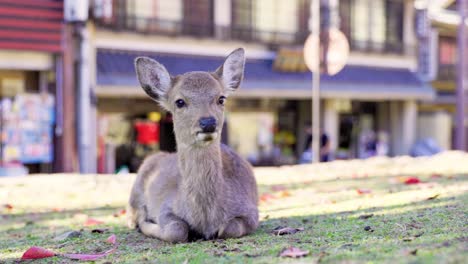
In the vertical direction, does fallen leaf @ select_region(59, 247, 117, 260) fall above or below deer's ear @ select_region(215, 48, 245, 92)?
below

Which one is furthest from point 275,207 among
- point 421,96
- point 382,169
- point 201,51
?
point 421,96

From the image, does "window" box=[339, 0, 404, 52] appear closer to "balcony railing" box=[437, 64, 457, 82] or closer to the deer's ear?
"balcony railing" box=[437, 64, 457, 82]

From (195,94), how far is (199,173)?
701mm

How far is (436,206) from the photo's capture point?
21.7 ft

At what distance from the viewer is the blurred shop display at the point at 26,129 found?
55.4 feet

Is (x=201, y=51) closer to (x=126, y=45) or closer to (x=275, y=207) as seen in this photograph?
(x=126, y=45)

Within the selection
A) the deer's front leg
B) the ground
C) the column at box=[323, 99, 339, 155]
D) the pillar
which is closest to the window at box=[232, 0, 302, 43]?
the pillar

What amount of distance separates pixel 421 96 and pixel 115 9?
1349 cm

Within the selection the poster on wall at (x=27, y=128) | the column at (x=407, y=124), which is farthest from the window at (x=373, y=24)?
the poster on wall at (x=27, y=128)

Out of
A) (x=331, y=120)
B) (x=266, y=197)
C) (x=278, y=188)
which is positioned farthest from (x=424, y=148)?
(x=266, y=197)

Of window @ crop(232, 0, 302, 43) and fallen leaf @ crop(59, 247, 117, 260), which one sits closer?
fallen leaf @ crop(59, 247, 117, 260)

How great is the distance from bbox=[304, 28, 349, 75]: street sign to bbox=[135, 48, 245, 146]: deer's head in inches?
271

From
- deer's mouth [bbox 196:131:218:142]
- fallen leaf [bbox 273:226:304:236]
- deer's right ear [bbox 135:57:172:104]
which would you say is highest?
deer's right ear [bbox 135:57:172:104]

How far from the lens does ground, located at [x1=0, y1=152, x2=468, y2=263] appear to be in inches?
177
